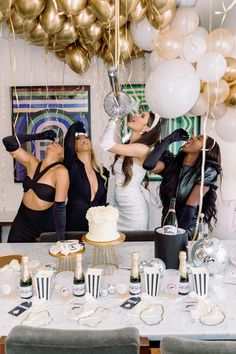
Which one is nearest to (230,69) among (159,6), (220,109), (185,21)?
(220,109)

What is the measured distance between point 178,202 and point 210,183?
243 mm

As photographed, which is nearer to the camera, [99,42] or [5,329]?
[5,329]

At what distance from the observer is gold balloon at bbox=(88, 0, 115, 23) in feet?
6.50

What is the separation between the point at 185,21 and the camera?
2359 millimetres

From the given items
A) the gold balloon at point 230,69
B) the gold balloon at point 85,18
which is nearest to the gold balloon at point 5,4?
the gold balloon at point 85,18

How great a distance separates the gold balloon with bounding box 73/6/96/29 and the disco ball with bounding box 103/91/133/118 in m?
0.51

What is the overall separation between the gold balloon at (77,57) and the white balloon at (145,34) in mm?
449

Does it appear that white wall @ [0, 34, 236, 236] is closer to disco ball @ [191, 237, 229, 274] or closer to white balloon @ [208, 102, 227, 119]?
white balloon @ [208, 102, 227, 119]

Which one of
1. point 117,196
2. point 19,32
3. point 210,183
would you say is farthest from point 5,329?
point 19,32

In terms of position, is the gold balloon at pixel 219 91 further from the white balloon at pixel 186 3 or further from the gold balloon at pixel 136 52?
the gold balloon at pixel 136 52

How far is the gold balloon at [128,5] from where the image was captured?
198 cm

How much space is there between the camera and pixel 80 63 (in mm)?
2756

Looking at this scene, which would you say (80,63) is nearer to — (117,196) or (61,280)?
(117,196)

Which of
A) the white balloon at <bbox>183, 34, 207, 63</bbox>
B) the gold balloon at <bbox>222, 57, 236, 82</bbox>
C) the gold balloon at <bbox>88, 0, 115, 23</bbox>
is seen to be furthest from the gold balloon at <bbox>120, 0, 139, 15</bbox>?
the gold balloon at <bbox>222, 57, 236, 82</bbox>
